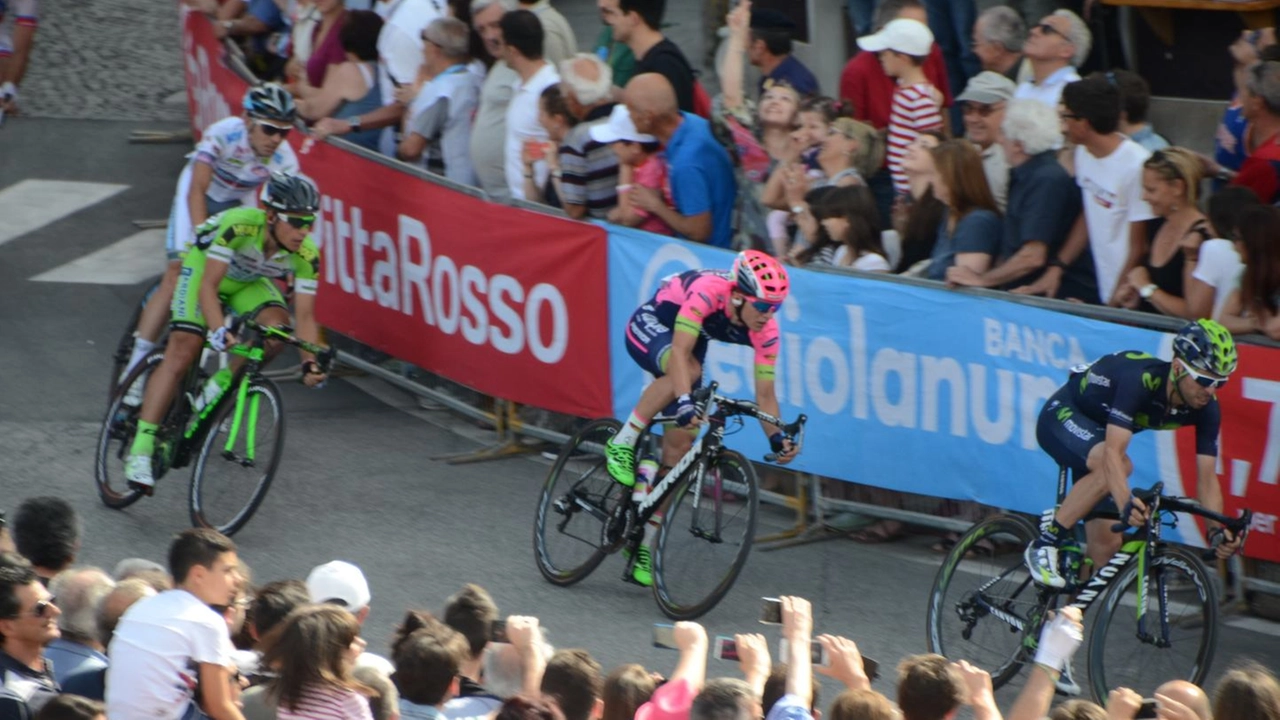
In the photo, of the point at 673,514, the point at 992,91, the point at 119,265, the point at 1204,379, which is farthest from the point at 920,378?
the point at 119,265

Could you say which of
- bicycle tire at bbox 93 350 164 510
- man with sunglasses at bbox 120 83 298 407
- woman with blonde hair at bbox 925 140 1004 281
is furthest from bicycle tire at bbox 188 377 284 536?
woman with blonde hair at bbox 925 140 1004 281

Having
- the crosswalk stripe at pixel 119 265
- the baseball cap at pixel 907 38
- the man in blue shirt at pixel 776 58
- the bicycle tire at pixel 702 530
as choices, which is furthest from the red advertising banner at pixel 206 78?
the bicycle tire at pixel 702 530

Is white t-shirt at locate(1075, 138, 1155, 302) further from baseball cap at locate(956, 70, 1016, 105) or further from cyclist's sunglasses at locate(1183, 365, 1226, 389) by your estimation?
cyclist's sunglasses at locate(1183, 365, 1226, 389)

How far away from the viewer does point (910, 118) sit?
1006 centimetres

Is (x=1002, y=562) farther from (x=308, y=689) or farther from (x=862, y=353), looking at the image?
(x=308, y=689)

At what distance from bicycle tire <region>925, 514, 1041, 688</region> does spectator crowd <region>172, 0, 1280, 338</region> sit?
1.48m

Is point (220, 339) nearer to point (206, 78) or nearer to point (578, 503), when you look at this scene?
point (578, 503)

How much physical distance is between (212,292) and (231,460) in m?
0.87

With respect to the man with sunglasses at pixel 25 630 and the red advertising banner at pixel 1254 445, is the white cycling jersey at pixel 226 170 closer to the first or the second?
the man with sunglasses at pixel 25 630

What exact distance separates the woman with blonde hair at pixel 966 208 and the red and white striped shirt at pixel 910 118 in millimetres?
1019

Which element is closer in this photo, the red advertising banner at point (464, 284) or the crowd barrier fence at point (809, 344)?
the crowd barrier fence at point (809, 344)

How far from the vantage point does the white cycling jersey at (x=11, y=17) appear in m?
17.6

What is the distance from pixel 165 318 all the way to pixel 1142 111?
5.48 meters

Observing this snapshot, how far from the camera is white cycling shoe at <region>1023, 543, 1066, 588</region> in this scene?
23.7ft
